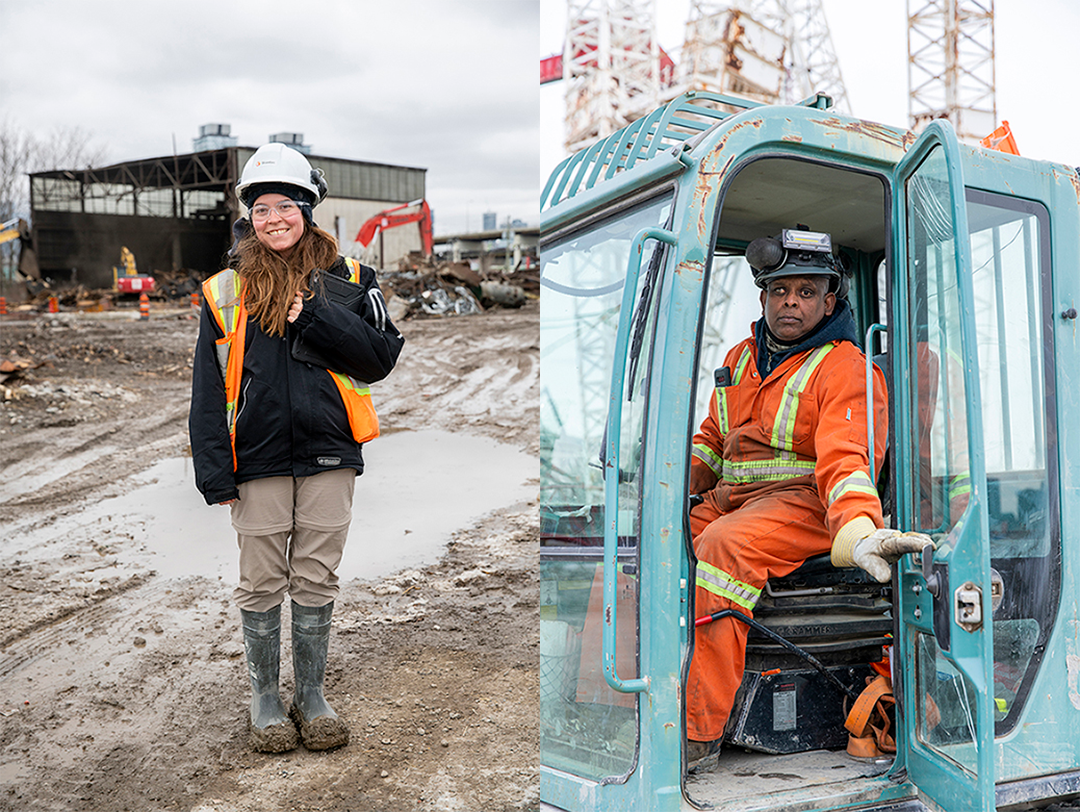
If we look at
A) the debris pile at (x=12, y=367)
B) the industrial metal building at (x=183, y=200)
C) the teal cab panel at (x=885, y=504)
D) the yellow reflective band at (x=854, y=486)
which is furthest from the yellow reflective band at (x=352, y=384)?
the debris pile at (x=12, y=367)

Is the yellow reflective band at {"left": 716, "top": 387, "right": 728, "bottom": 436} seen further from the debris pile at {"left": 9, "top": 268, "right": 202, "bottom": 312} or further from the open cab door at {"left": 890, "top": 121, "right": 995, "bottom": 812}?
the debris pile at {"left": 9, "top": 268, "right": 202, "bottom": 312}

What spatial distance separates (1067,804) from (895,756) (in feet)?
1.56

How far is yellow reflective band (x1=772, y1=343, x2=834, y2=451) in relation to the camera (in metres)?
2.54

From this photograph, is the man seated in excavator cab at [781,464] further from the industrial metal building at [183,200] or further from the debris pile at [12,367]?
the debris pile at [12,367]

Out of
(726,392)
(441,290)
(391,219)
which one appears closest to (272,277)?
(726,392)

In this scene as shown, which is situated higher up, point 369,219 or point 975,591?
point 369,219

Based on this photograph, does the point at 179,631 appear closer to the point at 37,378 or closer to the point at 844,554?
the point at 844,554

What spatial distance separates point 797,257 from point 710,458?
77cm

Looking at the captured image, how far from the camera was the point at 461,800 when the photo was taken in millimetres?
2459

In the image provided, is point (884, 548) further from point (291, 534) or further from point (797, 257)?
point (291, 534)

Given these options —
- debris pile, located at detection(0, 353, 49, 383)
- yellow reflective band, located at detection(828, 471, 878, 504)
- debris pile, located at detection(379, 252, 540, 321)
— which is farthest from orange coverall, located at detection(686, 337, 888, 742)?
debris pile, located at detection(379, 252, 540, 321)

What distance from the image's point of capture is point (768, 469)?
8.71 ft

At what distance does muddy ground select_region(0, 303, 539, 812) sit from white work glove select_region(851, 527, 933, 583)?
124cm

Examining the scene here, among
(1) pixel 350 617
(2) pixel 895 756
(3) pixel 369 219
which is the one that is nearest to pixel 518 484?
(3) pixel 369 219
